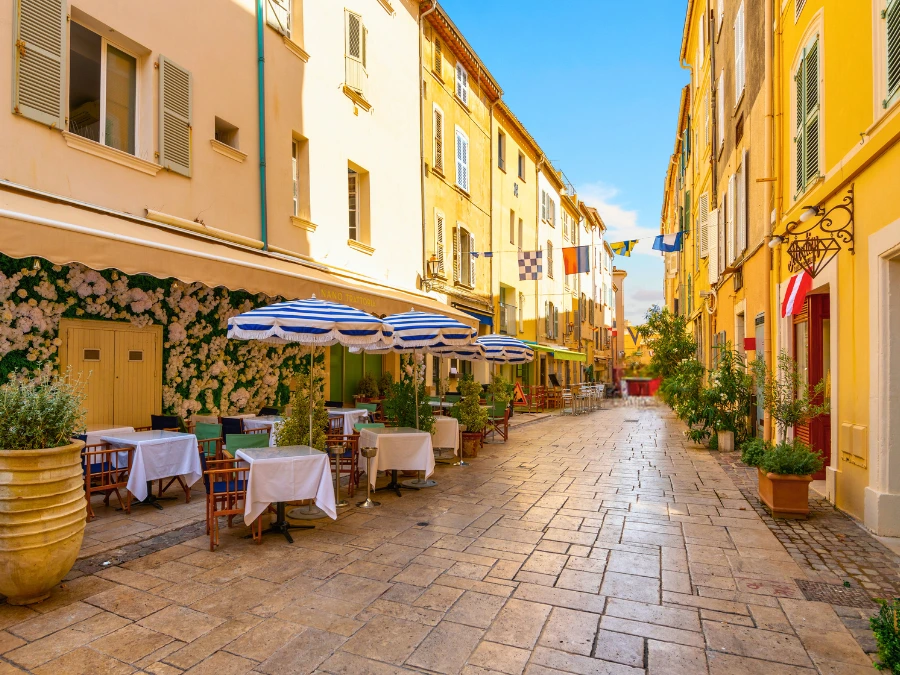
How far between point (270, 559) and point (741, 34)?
12.4m

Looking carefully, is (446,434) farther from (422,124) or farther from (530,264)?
(422,124)

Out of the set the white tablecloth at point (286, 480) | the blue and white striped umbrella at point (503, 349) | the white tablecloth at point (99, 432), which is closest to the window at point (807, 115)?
the blue and white striped umbrella at point (503, 349)

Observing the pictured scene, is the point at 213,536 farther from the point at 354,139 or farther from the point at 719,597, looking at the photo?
the point at 354,139

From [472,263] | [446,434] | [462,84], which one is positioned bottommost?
[446,434]

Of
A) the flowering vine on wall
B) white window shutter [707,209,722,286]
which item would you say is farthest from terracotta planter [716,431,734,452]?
the flowering vine on wall

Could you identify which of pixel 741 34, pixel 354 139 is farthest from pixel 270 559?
pixel 741 34

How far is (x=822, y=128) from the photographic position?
6.80m

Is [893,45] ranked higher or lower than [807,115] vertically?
lower

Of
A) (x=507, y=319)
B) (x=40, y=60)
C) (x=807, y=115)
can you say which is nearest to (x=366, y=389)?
(x=40, y=60)

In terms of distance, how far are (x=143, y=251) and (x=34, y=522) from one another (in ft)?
11.1

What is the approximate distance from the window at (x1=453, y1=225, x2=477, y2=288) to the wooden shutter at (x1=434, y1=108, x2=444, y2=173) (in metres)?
1.99

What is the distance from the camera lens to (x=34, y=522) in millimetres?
3732

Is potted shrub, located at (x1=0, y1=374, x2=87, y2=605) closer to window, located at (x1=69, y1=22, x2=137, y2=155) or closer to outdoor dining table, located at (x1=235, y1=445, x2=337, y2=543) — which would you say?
outdoor dining table, located at (x1=235, y1=445, x2=337, y2=543)

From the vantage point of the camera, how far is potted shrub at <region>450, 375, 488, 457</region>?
33.8 ft
